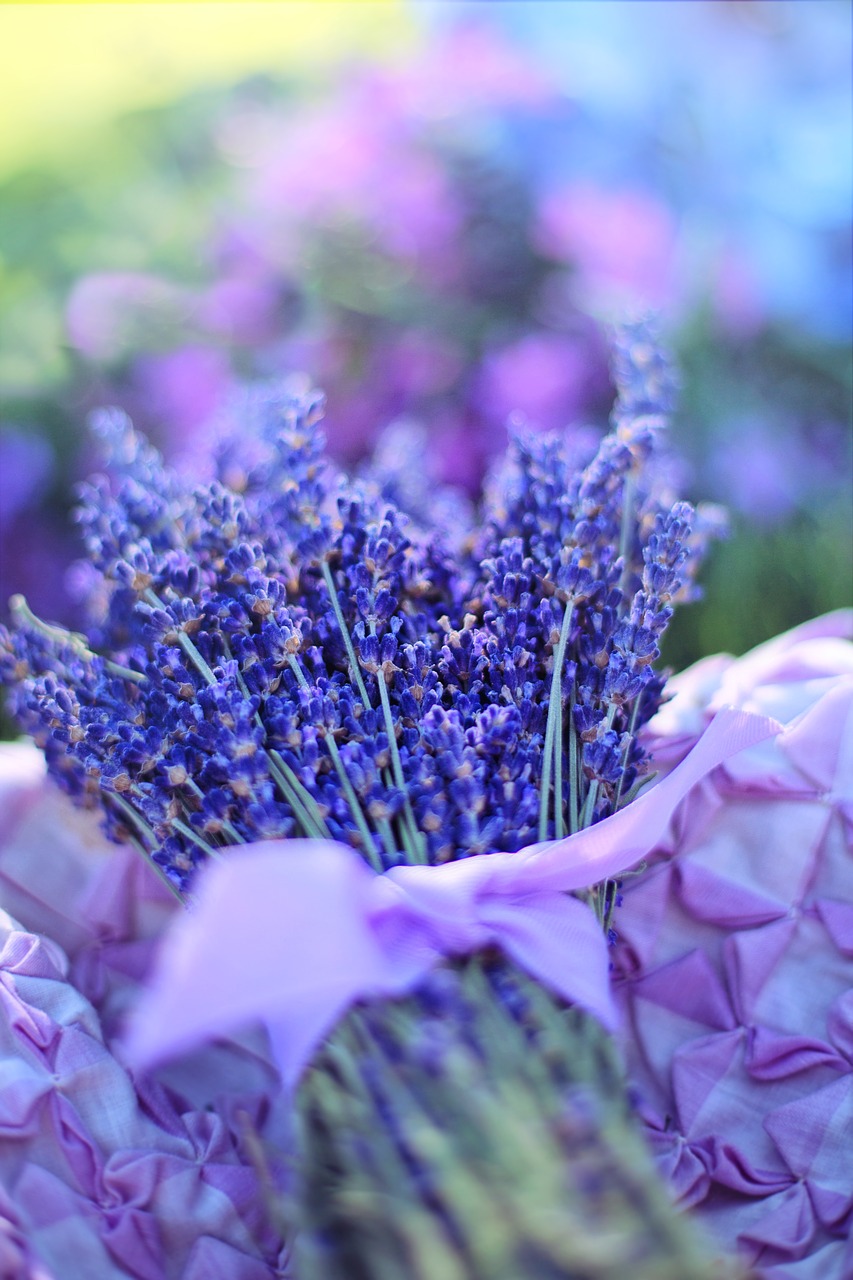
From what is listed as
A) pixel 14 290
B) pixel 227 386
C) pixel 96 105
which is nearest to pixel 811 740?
pixel 227 386

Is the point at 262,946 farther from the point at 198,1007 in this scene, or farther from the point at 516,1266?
the point at 516,1266

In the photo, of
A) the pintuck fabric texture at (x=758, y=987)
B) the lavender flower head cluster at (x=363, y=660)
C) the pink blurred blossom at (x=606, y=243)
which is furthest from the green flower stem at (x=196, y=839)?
the pink blurred blossom at (x=606, y=243)

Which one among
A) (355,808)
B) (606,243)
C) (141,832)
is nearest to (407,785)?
(355,808)

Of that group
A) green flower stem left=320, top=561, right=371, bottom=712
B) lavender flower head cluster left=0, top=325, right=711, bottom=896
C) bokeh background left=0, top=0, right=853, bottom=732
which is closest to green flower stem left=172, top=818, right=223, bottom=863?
lavender flower head cluster left=0, top=325, right=711, bottom=896

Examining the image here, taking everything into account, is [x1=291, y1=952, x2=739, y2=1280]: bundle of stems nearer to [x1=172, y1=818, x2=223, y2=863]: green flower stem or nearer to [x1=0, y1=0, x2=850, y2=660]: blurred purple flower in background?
[x1=172, y1=818, x2=223, y2=863]: green flower stem

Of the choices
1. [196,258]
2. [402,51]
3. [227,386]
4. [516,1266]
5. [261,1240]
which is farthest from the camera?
[402,51]

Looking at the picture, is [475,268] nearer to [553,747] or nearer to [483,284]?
[483,284]
